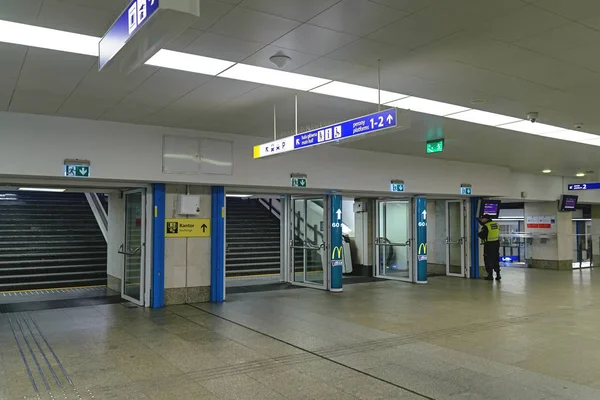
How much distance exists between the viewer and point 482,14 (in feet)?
12.1

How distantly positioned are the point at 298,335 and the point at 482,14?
4117 mm

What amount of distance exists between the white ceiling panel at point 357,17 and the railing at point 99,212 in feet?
32.4

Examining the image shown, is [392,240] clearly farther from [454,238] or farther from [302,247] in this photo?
[302,247]

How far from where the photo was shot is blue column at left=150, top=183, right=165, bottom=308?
8.11 meters

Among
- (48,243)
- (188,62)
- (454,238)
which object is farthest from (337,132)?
(48,243)

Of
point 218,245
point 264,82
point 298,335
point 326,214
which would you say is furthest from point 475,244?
point 264,82

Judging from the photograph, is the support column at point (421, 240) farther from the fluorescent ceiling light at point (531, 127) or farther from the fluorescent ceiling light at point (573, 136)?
the fluorescent ceiling light at point (531, 127)

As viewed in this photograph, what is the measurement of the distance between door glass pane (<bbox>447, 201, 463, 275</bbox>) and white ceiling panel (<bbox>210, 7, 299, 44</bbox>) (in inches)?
386

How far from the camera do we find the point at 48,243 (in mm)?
11867

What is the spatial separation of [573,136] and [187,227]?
22.5ft

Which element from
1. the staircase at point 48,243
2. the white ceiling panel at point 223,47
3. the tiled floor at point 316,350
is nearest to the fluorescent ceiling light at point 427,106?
the white ceiling panel at point 223,47

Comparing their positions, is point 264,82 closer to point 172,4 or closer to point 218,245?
point 172,4

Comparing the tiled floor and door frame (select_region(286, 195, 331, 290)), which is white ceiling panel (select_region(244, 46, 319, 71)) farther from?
door frame (select_region(286, 195, 331, 290))

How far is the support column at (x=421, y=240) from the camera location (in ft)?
37.2
